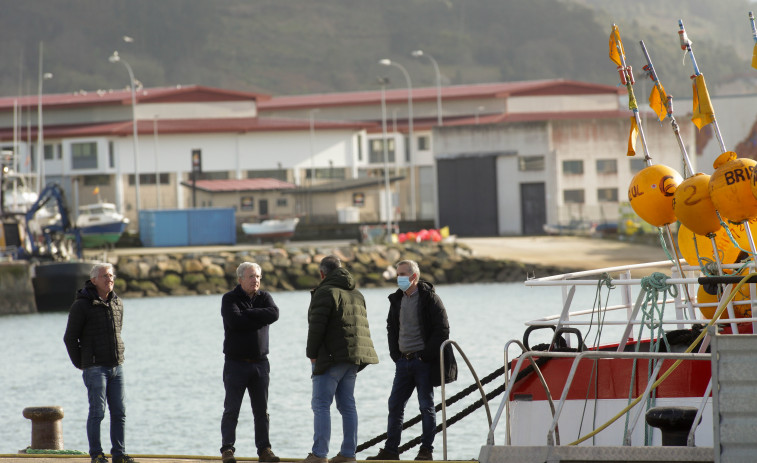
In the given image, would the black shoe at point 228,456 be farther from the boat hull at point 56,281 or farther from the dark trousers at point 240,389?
the boat hull at point 56,281

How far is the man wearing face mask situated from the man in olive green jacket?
1.85 ft

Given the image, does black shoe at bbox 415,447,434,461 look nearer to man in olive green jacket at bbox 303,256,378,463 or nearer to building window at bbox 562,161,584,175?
man in olive green jacket at bbox 303,256,378,463

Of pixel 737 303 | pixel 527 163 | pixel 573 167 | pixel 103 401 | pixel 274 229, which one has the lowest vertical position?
pixel 103 401

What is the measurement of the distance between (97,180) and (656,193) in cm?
6624

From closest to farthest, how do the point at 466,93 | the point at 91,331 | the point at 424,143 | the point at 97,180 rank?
the point at 91,331 < the point at 97,180 < the point at 424,143 < the point at 466,93

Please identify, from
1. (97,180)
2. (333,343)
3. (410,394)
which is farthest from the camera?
(97,180)

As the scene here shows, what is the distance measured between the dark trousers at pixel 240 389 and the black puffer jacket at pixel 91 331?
980 millimetres

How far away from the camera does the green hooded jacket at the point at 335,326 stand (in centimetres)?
977

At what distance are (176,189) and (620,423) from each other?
6471cm

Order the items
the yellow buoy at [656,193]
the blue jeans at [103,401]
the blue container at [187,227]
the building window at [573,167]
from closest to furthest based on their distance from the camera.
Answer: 1. the yellow buoy at [656,193]
2. the blue jeans at [103,401]
3. the blue container at [187,227]
4. the building window at [573,167]

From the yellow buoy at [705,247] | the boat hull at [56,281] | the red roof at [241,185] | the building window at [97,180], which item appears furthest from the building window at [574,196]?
the yellow buoy at [705,247]

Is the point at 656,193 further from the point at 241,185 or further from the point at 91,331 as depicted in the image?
the point at 241,185

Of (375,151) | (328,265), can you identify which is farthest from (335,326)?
(375,151)

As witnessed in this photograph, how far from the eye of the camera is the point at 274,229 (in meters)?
62.7
